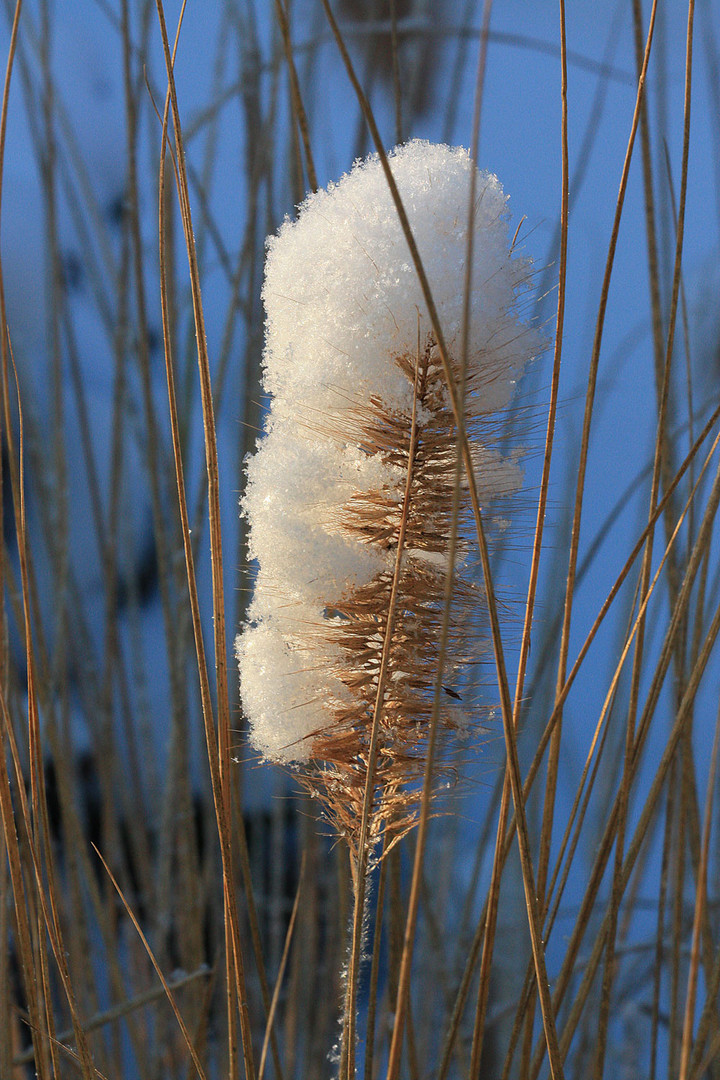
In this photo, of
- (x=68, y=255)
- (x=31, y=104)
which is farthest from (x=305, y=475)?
(x=68, y=255)

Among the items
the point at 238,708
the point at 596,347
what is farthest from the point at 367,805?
the point at 238,708

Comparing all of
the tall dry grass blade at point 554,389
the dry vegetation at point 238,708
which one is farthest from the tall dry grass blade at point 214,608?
the tall dry grass blade at point 554,389

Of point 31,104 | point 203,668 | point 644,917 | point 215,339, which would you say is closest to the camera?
point 203,668

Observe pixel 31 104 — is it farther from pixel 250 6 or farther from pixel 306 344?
pixel 306 344

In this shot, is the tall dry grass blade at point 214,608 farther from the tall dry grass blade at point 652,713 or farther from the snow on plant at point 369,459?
the tall dry grass blade at point 652,713

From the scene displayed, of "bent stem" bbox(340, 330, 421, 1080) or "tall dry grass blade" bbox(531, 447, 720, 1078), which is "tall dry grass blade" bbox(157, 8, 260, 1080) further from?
"tall dry grass blade" bbox(531, 447, 720, 1078)

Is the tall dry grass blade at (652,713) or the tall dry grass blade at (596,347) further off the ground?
the tall dry grass blade at (596,347)

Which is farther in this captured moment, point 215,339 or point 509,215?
point 215,339
